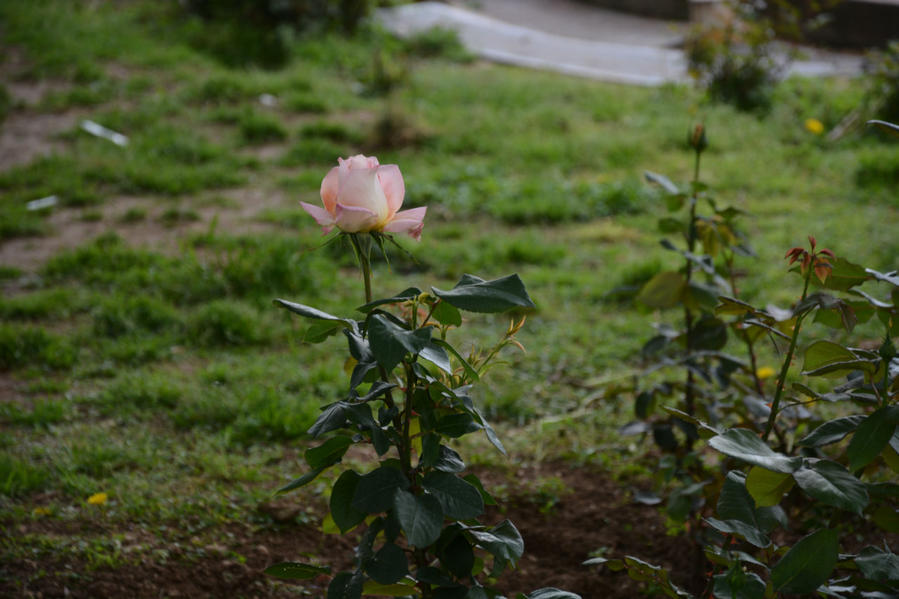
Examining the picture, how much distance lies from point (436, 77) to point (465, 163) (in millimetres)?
2174

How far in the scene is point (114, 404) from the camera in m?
3.43

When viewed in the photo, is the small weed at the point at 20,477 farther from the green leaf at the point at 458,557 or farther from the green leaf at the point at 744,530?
the green leaf at the point at 744,530

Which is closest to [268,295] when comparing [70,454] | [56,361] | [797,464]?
Result: [56,361]

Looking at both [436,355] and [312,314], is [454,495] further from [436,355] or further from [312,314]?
[312,314]

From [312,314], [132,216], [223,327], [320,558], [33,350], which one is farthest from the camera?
[132,216]

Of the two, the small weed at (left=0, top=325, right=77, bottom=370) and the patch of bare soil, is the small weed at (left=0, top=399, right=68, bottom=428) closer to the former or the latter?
the small weed at (left=0, top=325, right=77, bottom=370)

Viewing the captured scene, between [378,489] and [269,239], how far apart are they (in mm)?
3685

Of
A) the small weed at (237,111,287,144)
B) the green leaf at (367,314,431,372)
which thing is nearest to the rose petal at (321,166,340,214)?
the green leaf at (367,314,431,372)

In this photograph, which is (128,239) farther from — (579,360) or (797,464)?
(797,464)

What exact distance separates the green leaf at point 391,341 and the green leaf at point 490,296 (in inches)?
2.6

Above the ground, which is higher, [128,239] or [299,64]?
[299,64]

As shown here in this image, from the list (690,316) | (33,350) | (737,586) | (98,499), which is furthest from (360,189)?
(33,350)

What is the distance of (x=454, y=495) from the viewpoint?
141cm

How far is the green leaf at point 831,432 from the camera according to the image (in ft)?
4.70
